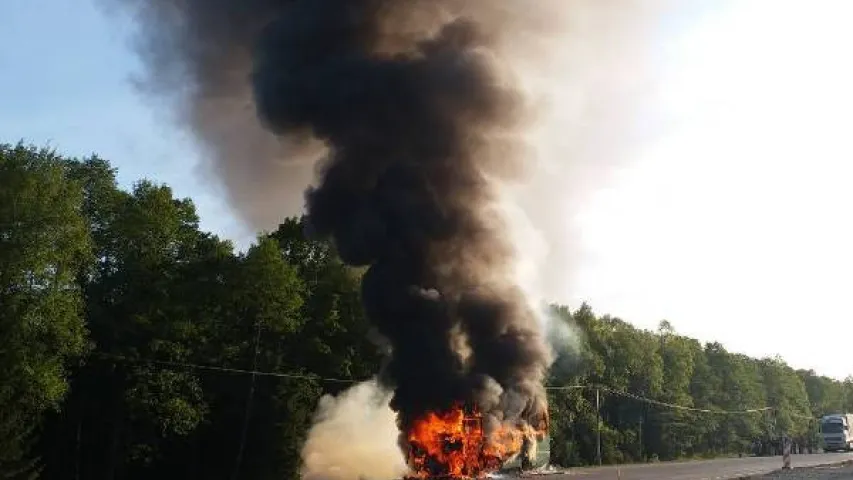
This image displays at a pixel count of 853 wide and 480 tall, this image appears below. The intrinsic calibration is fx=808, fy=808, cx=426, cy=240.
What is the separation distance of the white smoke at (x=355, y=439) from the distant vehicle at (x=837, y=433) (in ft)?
155

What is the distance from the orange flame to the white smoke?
36.7 feet

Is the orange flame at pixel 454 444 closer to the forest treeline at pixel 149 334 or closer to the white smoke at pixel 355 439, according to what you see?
the white smoke at pixel 355 439

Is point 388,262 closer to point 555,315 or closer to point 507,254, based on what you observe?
point 507,254

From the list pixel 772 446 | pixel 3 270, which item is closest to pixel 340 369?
pixel 3 270

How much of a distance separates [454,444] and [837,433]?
57.5 metres

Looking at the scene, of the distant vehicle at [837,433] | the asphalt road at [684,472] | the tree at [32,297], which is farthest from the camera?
the distant vehicle at [837,433]

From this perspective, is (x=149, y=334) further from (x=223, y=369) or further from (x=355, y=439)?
(x=355, y=439)

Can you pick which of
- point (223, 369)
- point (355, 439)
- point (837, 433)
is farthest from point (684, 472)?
point (837, 433)

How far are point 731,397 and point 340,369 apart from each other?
2719 inches

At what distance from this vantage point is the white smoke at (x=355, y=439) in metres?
39.2

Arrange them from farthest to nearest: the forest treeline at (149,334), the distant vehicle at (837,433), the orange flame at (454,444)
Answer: the distant vehicle at (837,433)
the forest treeline at (149,334)
the orange flame at (454,444)

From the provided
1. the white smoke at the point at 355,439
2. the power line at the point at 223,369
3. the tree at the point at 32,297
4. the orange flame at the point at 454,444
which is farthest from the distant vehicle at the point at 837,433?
the tree at the point at 32,297

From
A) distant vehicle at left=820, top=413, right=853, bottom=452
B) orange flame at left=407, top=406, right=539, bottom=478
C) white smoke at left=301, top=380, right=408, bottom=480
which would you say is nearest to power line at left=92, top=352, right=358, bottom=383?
white smoke at left=301, top=380, right=408, bottom=480

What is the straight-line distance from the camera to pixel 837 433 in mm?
70562
